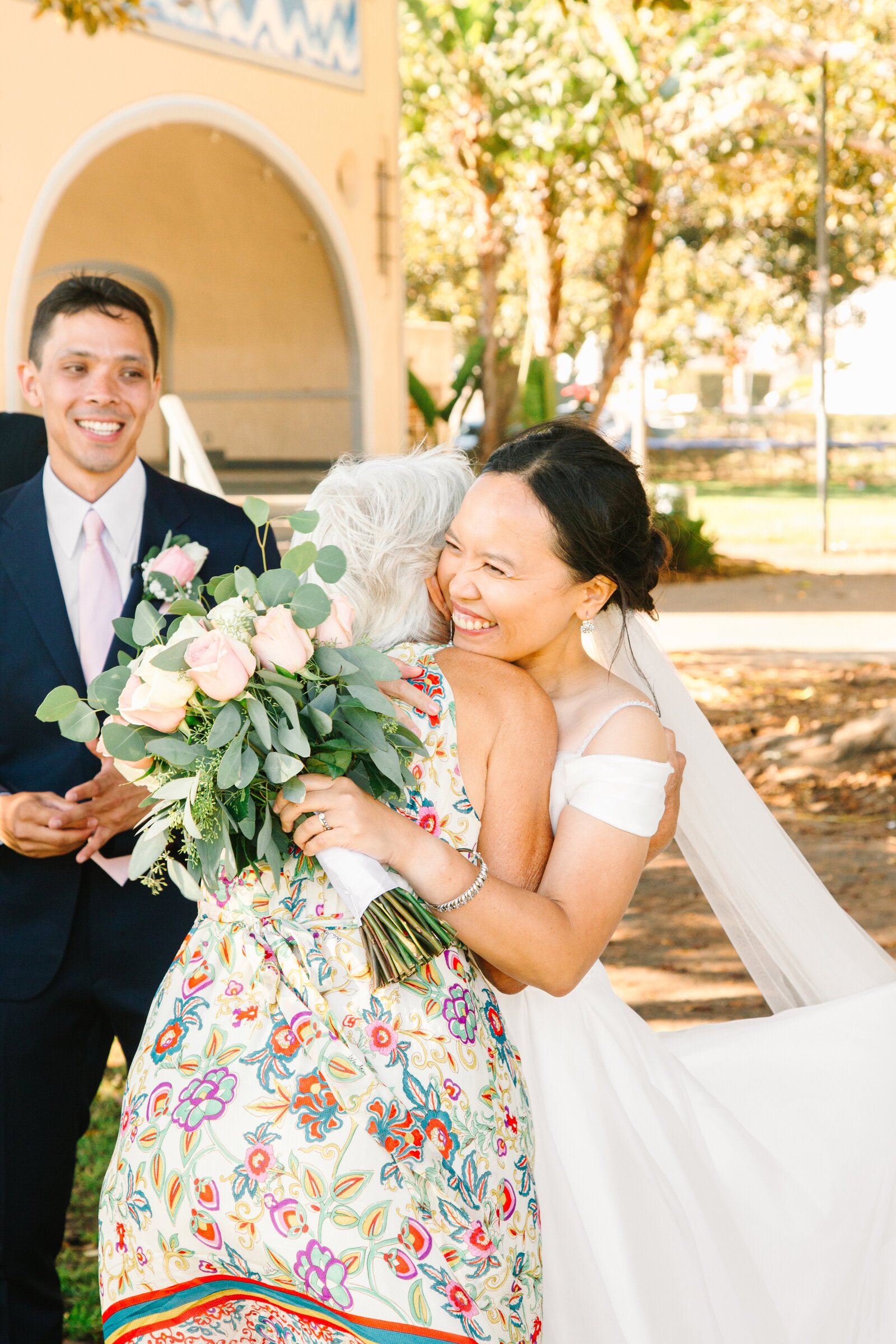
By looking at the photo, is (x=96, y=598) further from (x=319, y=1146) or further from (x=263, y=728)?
(x=319, y=1146)

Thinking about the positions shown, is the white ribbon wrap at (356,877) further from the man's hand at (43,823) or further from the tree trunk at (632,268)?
the tree trunk at (632,268)

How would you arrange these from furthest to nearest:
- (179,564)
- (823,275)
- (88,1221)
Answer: (823,275)
(88,1221)
(179,564)

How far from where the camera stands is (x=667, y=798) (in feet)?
7.96

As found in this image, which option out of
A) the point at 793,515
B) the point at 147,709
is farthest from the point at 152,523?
the point at 793,515

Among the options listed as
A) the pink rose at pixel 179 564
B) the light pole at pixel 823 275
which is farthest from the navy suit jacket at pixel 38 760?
the light pole at pixel 823 275

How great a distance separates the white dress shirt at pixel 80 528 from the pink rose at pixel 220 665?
1264 mm

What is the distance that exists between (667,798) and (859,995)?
0.69 meters

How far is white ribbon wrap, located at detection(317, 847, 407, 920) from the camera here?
1749 mm

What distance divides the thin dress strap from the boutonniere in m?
0.78

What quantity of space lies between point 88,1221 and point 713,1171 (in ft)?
7.20

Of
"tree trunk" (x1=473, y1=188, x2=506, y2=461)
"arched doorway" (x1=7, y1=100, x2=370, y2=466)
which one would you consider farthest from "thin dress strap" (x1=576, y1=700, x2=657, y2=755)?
"tree trunk" (x1=473, y1=188, x2=506, y2=461)

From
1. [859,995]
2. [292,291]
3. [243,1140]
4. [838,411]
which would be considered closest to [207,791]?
[243,1140]

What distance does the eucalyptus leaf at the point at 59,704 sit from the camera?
1892mm

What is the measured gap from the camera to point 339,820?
69.7 inches
